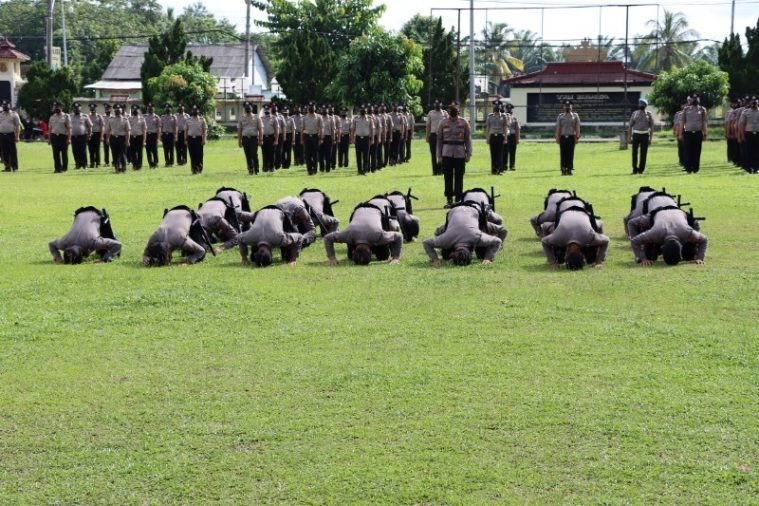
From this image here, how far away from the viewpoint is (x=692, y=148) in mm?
27922

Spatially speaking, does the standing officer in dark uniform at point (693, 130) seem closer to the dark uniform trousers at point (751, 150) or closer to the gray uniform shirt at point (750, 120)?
the gray uniform shirt at point (750, 120)

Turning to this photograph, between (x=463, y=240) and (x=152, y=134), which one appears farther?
(x=152, y=134)

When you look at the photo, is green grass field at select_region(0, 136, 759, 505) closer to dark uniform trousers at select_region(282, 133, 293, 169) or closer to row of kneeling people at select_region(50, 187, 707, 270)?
row of kneeling people at select_region(50, 187, 707, 270)

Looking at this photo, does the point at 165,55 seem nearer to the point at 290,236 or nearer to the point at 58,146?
the point at 58,146

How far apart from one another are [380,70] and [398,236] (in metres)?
41.0

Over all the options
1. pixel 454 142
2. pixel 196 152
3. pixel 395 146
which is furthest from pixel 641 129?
pixel 196 152

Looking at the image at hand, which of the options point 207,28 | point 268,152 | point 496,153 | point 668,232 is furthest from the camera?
point 207,28

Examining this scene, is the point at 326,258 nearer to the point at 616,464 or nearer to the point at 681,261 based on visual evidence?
the point at 681,261

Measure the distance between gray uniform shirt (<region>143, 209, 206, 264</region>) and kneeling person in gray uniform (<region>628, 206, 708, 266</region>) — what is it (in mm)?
4774

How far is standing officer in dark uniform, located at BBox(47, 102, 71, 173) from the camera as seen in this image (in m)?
29.9

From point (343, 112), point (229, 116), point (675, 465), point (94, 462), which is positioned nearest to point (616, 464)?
point (675, 465)

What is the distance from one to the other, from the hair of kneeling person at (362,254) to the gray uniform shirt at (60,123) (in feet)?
63.0

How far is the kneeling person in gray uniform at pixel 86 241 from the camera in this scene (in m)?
13.1

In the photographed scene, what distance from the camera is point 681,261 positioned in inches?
498
